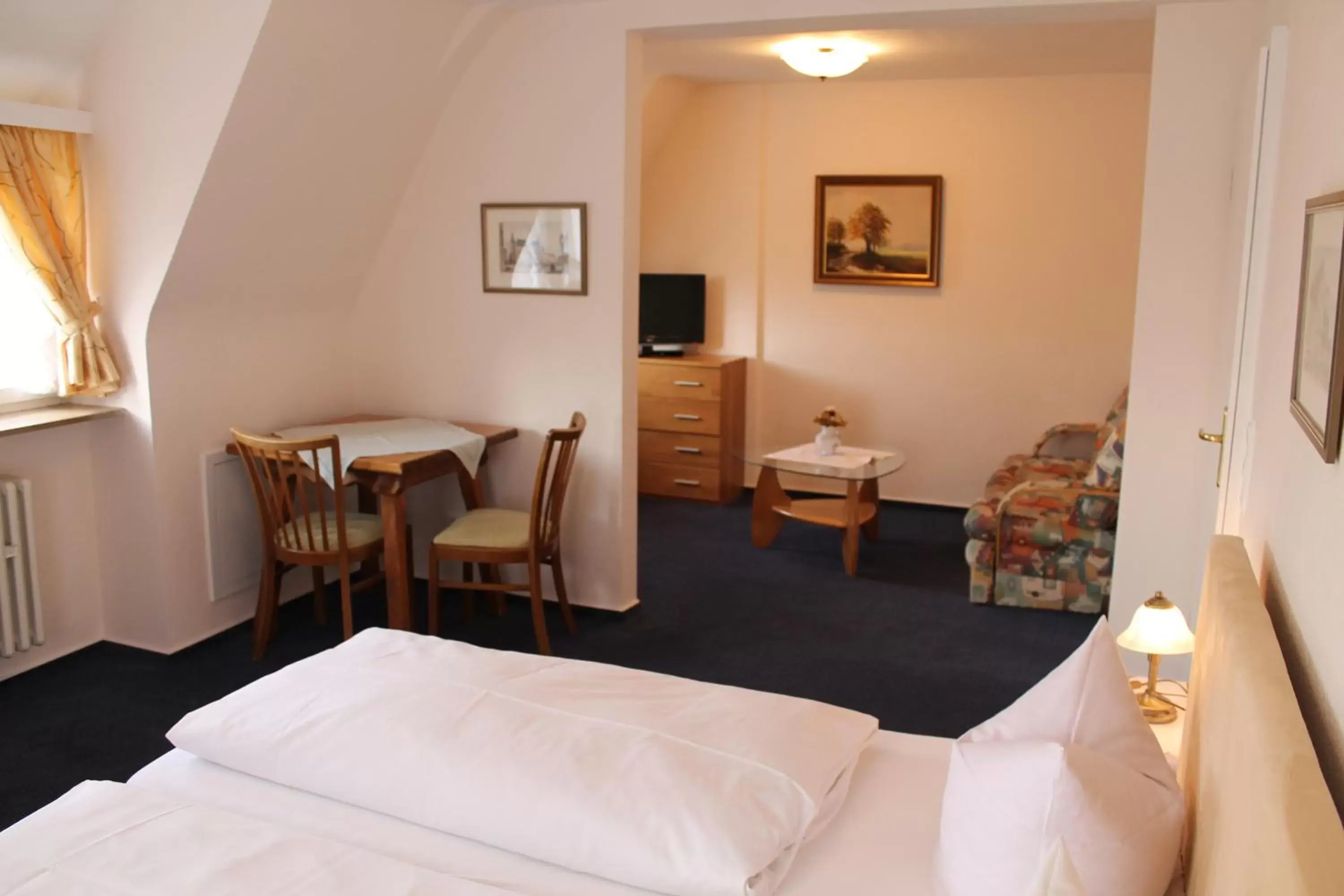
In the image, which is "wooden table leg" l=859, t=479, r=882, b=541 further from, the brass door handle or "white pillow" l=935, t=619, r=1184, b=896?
"white pillow" l=935, t=619, r=1184, b=896

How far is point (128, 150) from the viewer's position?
149 inches

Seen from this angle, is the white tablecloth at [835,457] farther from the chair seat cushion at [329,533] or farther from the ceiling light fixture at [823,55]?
the chair seat cushion at [329,533]

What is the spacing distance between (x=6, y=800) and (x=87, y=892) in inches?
Result: 63.4

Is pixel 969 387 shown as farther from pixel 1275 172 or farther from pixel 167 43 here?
pixel 167 43

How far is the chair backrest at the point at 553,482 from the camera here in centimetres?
391

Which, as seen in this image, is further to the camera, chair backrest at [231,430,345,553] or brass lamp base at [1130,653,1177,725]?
chair backrest at [231,430,345,553]

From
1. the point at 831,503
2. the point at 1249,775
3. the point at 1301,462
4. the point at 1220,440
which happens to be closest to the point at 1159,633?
the point at 1220,440

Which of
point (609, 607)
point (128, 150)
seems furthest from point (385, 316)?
point (609, 607)

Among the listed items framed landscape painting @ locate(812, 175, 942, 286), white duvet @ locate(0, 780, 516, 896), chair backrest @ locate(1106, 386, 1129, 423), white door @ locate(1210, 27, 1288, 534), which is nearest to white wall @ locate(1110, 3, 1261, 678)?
white door @ locate(1210, 27, 1288, 534)

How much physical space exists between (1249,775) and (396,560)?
3.14m

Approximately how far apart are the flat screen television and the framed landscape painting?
73 centimetres

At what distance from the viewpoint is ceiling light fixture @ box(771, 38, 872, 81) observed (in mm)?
4941

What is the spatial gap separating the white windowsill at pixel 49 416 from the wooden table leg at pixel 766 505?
9.26ft

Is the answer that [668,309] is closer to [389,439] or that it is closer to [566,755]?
[389,439]
